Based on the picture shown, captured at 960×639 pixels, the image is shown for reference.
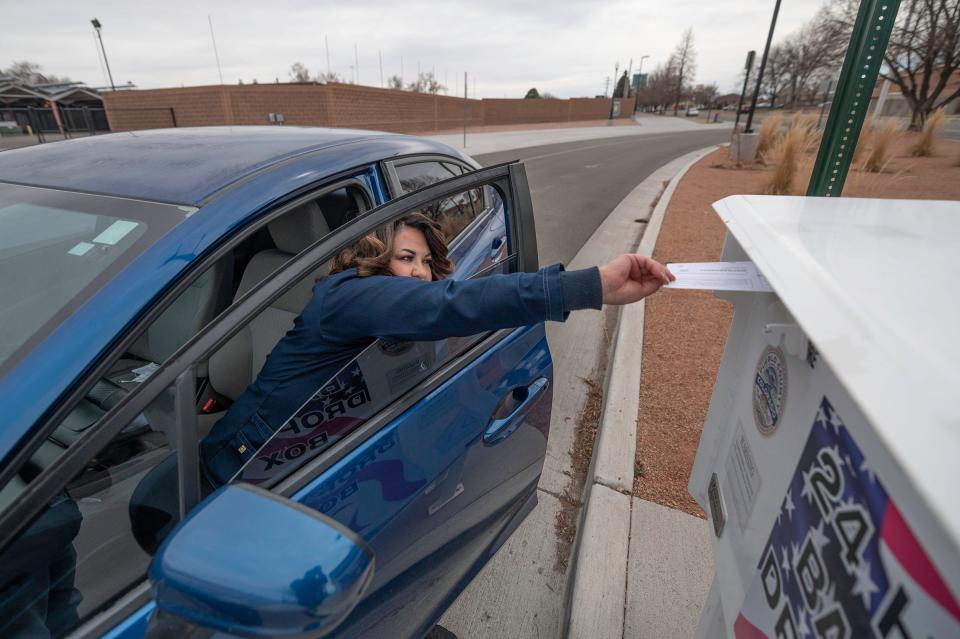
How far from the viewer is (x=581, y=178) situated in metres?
13.7

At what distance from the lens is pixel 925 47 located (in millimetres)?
18062

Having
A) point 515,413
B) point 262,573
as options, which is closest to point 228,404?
point 515,413

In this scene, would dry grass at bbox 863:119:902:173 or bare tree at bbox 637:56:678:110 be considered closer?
dry grass at bbox 863:119:902:173

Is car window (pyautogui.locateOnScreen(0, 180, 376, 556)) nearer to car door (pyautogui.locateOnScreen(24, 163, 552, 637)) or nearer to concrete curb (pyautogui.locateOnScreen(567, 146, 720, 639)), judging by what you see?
car door (pyautogui.locateOnScreen(24, 163, 552, 637))

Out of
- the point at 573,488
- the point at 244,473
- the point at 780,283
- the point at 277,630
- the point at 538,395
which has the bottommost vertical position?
the point at 573,488

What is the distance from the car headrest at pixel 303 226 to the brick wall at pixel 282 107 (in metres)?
25.2

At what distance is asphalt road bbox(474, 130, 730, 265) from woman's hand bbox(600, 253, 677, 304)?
15.5 feet

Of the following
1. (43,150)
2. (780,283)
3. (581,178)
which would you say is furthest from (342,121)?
(780,283)

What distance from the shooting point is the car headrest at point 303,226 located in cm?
192

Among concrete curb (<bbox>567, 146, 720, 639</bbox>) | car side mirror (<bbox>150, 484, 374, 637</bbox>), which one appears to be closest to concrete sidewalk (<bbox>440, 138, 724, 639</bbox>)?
concrete curb (<bbox>567, 146, 720, 639</bbox>)

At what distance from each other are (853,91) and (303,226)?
223cm

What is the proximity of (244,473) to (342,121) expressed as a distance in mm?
28367

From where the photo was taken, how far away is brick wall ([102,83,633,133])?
1003 inches

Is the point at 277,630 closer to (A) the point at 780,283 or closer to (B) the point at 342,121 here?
(A) the point at 780,283
